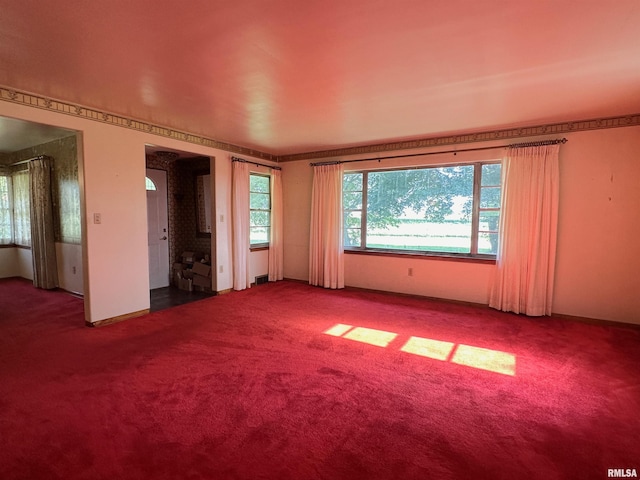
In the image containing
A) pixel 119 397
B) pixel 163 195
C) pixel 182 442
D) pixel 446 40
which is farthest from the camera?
pixel 163 195

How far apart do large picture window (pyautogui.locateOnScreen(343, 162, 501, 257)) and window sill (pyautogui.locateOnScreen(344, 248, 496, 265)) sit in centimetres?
6

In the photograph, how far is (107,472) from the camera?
164cm

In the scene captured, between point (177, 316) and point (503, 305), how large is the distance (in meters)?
4.49

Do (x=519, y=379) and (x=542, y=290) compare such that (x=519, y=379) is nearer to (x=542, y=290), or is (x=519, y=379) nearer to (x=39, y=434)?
(x=542, y=290)

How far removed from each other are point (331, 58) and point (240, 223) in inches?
141

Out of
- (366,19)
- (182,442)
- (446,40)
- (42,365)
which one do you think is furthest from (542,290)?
(42,365)

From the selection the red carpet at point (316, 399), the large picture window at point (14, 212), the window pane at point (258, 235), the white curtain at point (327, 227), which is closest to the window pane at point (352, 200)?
the white curtain at point (327, 227)

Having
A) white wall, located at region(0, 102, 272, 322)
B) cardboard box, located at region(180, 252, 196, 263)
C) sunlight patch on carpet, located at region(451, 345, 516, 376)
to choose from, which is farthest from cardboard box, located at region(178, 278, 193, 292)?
sunlight patch on carpet, located at region(451, 345, 516, 376)

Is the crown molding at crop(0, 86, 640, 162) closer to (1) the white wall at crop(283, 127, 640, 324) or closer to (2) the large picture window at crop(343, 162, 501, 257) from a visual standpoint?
(1) the white wall at crop(283, 127, 640, 324)

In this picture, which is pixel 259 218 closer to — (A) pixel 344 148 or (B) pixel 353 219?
(B) pixel 353 219

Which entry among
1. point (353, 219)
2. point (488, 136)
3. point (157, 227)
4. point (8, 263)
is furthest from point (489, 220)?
point (8, 263)

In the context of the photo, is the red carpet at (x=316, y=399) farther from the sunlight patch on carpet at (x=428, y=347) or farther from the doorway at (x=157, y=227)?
the doorway at (x=157, y=227)

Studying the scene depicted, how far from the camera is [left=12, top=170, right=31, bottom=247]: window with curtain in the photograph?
5948mm

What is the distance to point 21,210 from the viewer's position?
6145 millimetres
